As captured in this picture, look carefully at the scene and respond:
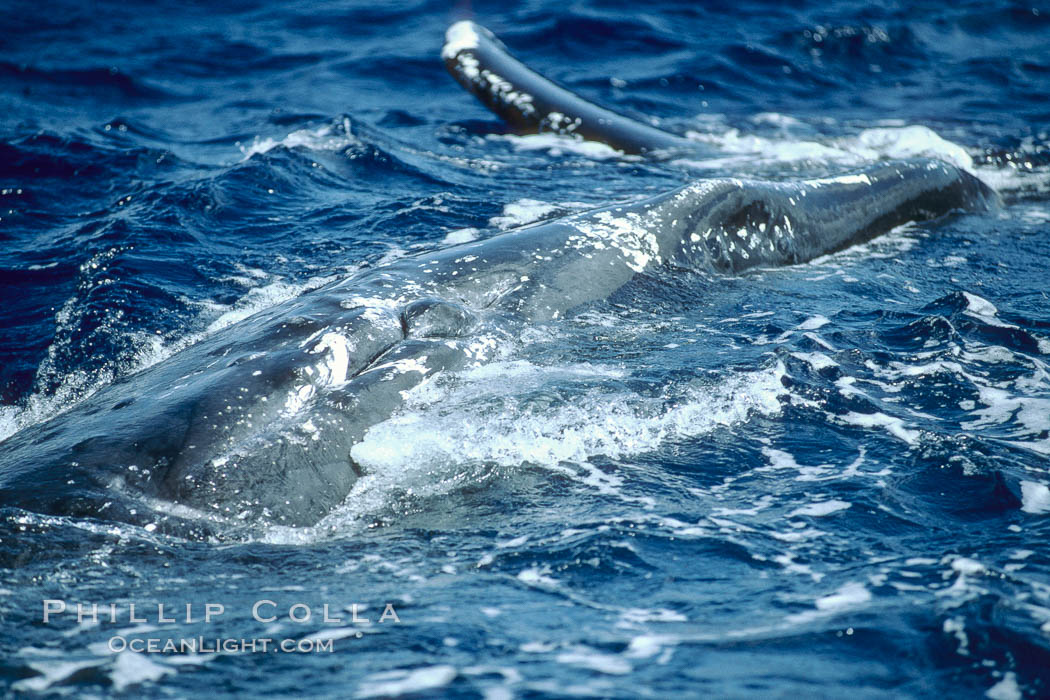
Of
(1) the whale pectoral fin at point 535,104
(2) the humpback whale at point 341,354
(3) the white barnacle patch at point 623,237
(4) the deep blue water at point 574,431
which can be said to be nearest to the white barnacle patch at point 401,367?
(2) the humpback whale at point 341,354

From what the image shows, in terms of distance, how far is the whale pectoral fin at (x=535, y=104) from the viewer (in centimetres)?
1113

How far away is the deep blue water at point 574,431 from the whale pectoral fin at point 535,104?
38cm

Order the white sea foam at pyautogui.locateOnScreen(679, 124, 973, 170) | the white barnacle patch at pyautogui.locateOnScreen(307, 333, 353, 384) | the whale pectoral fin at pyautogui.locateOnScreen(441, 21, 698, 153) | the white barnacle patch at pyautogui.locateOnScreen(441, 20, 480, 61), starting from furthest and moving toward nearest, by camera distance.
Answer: the white barnacle patch at pyautogui.locateOnScreen(441, 20, 480, 61), the whale pectoral fin at pyautogui.locateOnScreen(441, 21, 698, 153), the white sea foam at pyautogui.locateOnScreen(679, 124, 973, 170), the white barnacle patch at pyautogui.locateOnScreen(307, 333, 353, 384)

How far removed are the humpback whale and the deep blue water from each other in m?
0.16

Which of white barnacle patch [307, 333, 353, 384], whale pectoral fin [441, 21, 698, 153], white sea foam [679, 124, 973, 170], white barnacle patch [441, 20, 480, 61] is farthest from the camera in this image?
white barnacle patch [441, 20, 480, 61]

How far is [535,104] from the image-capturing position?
11742mm

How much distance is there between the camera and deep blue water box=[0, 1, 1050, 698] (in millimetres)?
3486

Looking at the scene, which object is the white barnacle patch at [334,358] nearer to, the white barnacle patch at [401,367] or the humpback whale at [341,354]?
the humpback whale at [341,354]

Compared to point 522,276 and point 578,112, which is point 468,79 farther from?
point 522,276

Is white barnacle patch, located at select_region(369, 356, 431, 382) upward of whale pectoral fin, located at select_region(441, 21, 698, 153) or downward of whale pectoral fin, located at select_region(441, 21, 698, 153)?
downward

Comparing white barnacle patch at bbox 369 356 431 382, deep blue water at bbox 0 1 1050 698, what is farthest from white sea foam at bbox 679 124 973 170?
white barnacle patch at bbox 369 356 431 382

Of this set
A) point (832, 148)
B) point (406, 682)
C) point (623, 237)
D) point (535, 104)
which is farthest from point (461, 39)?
point (406, 682)

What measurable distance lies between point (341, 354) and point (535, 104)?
7.22 metres

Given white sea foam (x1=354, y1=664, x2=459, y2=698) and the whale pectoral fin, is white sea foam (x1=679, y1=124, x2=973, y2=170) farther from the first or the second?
white sea foam (x1=354, y1=664, x2=459, y2=698)
